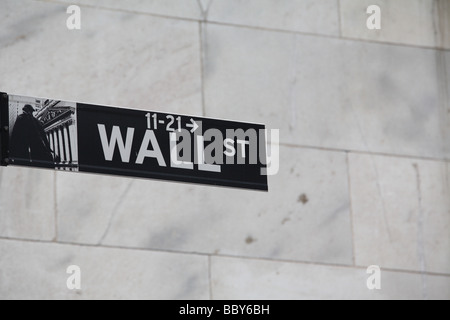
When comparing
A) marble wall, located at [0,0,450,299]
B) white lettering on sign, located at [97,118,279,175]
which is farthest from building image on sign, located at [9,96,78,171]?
marble wall, located at [0,0,450,299]

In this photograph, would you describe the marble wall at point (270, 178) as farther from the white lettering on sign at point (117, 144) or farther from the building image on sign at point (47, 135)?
the building image on sign at point (47, 135)

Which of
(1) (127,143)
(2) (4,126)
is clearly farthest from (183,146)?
(2) (4,126)

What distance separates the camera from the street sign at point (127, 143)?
173 inches

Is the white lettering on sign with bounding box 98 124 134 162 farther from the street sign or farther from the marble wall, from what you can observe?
the marble wall

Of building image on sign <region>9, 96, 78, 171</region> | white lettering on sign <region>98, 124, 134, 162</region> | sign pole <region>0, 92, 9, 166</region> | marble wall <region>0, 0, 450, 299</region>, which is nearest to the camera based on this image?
sign pole <region>0, 92, 9, 166</region>

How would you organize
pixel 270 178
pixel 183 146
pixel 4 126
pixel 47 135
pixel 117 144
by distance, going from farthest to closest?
pixel 270 178
pixel 183 146
pixel 117 144
pixel 47 135
pixel 4 126

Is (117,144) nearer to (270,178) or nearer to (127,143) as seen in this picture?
(127,143)

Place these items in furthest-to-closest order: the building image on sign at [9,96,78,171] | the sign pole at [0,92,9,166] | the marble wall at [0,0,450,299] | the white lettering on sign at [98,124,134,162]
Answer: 1. the marble wall at [0,0,450,299]
2. the white lettering on sign at [98,124,134,162]
3. the building image on sign at [9,96,78,171]
4. the sign pole at [0,92,9,166]

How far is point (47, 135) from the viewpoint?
4.46m

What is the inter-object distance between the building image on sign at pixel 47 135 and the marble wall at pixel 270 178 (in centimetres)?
100

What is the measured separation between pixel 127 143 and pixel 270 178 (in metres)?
1.49

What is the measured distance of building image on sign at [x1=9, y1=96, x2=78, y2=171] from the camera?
171 inches

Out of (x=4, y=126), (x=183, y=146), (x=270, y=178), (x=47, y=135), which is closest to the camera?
(x=4, y=126)
